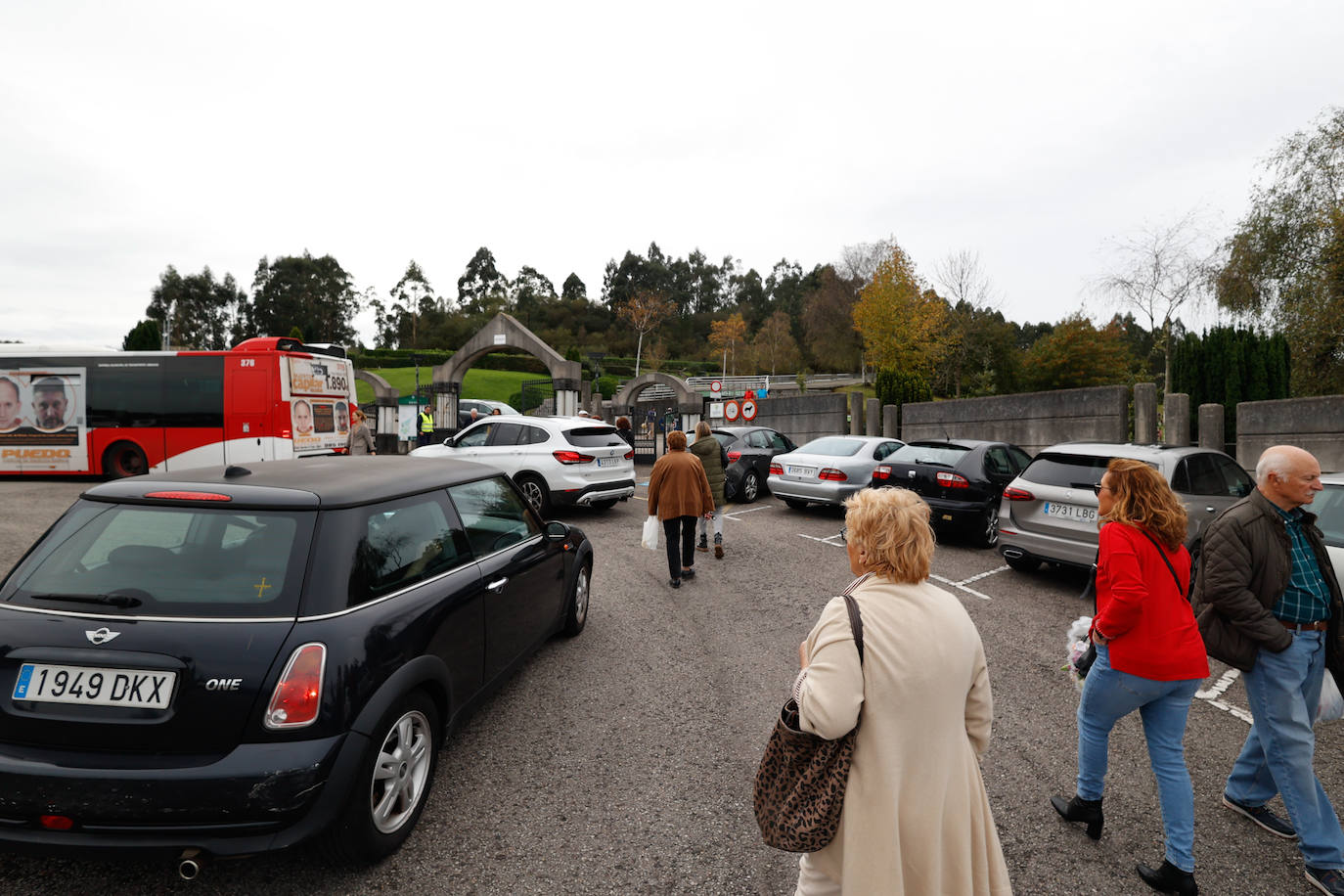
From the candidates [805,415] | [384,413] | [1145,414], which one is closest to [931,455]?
[1145,414]

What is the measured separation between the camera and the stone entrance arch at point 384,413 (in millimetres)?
25328

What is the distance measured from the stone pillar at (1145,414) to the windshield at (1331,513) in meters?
8.76

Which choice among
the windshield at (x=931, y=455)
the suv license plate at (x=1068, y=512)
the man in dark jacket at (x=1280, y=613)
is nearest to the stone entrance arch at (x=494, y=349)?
the windshield at (x=931, y=455)

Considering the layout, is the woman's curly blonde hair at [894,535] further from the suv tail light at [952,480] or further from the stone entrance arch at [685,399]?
the stone entrance arch at [685,399]

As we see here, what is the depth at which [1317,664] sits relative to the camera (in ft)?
9.39

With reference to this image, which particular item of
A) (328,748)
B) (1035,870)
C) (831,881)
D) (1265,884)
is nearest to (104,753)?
(328,748)

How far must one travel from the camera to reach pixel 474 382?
179 feet

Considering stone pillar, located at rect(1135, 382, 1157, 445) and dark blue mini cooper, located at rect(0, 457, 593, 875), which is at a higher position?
stone pillar, located at rect(1135, 382, 1157, 445)

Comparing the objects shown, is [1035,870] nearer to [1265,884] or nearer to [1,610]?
[1265,884]

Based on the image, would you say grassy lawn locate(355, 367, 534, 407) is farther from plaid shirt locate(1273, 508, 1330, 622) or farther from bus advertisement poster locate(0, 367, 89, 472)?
plaid shirt locate(1273, 508, 1330, 622)

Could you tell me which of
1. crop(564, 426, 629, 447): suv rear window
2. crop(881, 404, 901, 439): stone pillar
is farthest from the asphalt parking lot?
crop(881, 404, 901, 439): stone pillar

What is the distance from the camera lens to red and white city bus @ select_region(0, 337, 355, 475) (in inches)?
571

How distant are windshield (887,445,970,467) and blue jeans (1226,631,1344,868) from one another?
6.77 meters

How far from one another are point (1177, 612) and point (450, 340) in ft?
256
